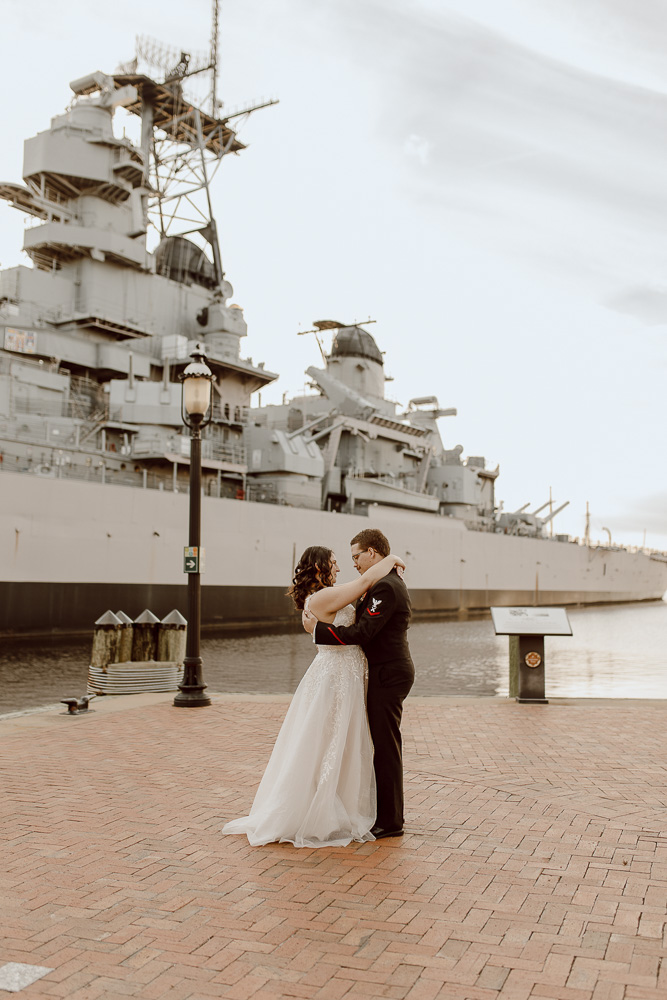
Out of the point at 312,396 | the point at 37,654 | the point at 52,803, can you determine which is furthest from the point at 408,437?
the point at 52,803

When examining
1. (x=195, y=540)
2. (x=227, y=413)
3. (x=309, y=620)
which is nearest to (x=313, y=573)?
(x=309, y=620)

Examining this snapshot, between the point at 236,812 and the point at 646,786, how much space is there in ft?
9.18

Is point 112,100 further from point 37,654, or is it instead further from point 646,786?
point 646,786

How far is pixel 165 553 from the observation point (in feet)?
80.7

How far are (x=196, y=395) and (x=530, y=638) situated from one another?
16.0 ft

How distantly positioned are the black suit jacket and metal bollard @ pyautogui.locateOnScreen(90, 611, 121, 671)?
6.86 m

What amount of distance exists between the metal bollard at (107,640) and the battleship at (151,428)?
1116 cm

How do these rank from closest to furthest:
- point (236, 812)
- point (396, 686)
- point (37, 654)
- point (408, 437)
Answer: point (396, 686)
point (236, 812)
point (37, 654)
point (408, 437)

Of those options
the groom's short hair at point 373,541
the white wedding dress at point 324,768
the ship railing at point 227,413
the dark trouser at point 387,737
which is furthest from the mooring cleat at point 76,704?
the ship railing at point 227,413

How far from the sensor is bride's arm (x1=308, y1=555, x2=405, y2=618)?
4309 mm

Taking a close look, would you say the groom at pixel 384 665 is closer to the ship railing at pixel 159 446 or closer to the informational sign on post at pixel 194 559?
the informational sign on post at pixel 194 559

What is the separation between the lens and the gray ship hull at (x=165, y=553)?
21156 millimetres

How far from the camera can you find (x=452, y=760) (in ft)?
20.9

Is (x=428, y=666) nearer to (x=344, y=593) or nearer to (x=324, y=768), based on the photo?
(x=324, y=768)
